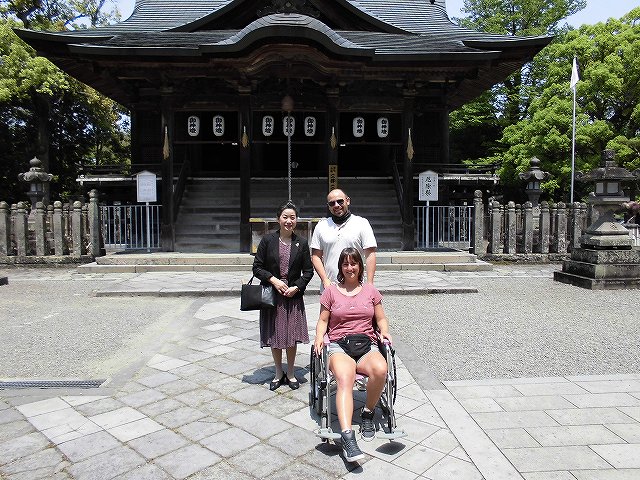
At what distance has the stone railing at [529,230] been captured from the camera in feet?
43.6

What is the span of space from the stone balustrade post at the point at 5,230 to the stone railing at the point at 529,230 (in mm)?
12426

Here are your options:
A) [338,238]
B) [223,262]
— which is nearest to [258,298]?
[338,238]

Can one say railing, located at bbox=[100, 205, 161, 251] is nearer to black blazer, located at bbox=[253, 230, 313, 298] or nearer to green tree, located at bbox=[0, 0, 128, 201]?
black blazer, located at bbox=[253, 230, 313, 298]

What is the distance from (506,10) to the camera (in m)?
29.6

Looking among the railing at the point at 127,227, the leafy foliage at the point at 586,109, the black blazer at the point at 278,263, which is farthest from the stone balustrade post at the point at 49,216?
the leafy foliage at the point at 586,109

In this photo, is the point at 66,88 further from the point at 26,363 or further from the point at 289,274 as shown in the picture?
the point at 289,274

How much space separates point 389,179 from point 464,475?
46.6ft

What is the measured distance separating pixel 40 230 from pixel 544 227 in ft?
44.5

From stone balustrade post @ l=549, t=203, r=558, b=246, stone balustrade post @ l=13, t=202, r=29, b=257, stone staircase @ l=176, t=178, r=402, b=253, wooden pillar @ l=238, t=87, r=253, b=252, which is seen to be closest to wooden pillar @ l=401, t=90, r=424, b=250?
stone staircase @ l=176, t=178, r=402, b=253

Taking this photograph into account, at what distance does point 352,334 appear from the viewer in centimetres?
352

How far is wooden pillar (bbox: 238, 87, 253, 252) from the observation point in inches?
491

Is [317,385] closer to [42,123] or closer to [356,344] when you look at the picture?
[356,344]

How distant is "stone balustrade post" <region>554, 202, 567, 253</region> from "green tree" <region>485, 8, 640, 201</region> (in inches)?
399

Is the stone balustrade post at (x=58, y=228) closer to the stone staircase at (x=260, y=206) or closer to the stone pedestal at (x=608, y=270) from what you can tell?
the stone staircase at (x=260, y=206)
